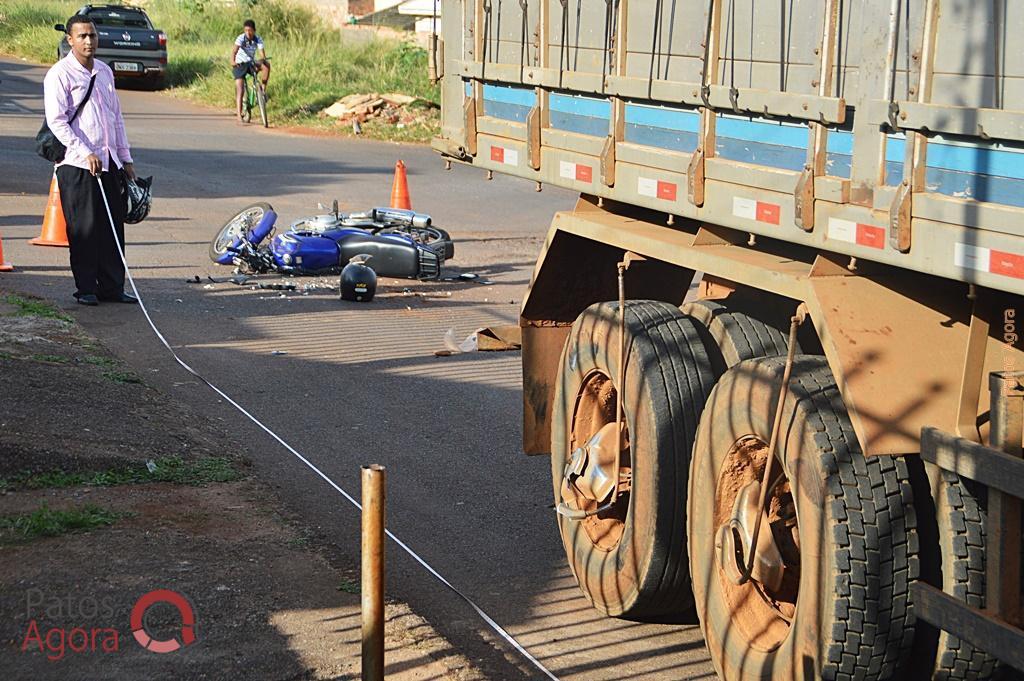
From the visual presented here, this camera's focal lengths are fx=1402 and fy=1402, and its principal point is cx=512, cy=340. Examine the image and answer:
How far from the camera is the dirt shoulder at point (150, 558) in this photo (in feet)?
15.8

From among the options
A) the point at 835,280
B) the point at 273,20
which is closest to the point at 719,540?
the point at 835,280

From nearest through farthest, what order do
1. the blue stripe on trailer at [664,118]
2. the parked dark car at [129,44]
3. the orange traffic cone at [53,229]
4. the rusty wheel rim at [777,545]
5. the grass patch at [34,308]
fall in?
the rusty wheel rim at [777,545] → the blue stripe on trailer at [664,118] → the grass patch at [34,308] → the orange traffic cone at [53,229] → the parked dark car at [129,44]

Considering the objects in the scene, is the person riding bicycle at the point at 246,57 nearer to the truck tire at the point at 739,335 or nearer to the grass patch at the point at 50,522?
the grass patch at the point at 50,522

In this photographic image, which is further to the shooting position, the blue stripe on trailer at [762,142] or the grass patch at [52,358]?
the grass patch at [52,358]

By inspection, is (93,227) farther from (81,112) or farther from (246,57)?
(246,57)

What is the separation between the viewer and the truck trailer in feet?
12.2

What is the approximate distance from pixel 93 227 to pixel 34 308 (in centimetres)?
83

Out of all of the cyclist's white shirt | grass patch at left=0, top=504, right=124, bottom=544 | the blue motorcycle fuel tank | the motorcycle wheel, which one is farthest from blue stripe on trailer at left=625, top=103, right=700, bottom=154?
the cyclist's white shirt

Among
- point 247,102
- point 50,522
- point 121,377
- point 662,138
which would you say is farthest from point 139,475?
point 247,102

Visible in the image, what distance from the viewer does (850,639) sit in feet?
13.1

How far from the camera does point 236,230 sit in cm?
1341

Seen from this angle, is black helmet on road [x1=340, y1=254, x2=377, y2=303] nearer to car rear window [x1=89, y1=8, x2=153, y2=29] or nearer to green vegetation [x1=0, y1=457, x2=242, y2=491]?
green vegetation [x1=0, y1=457, x2=242, y2=491]

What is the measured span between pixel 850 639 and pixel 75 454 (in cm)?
430

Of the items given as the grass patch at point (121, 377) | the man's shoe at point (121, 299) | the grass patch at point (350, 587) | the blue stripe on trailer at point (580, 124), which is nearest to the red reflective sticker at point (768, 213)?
the blue stripe on trailer at point (580, 124)
